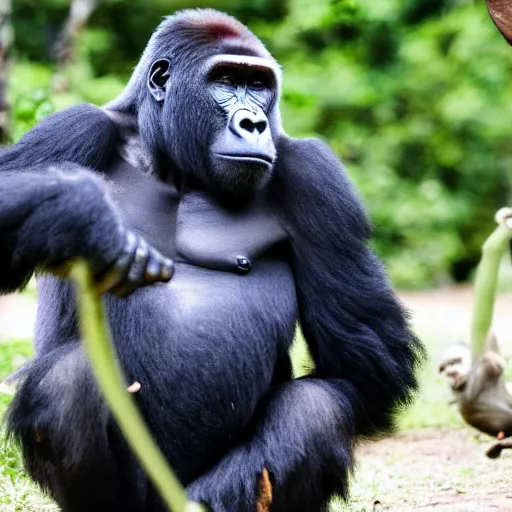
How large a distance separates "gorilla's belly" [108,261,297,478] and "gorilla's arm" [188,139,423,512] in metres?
0.12

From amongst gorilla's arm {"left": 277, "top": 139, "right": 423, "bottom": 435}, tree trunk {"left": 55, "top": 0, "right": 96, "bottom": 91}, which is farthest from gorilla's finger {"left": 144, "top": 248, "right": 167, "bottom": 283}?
tree trunk {"left": 55, "top": 0, "right": 96, "bottom": 91}

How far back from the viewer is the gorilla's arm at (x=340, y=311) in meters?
3.69

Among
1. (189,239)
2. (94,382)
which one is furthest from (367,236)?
(94,382)

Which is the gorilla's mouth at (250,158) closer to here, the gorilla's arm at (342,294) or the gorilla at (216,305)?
the gorilla at (216,305)

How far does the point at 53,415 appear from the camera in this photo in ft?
11.1

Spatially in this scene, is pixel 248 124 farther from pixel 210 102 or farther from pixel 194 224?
pixel 194 224

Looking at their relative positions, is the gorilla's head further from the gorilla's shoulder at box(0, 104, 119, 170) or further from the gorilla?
the gorilla's shoulder at box(0, 104, 119, 170)

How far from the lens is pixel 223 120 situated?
12.3 feet

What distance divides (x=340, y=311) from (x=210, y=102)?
3.11ft

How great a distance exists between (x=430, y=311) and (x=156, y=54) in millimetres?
8093

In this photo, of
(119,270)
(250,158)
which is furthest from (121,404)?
(250,158)

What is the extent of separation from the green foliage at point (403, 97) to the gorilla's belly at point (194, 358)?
11417mm

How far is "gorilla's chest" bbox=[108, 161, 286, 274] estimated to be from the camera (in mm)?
3775

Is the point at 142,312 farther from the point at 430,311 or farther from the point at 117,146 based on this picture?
the point at 430,311
